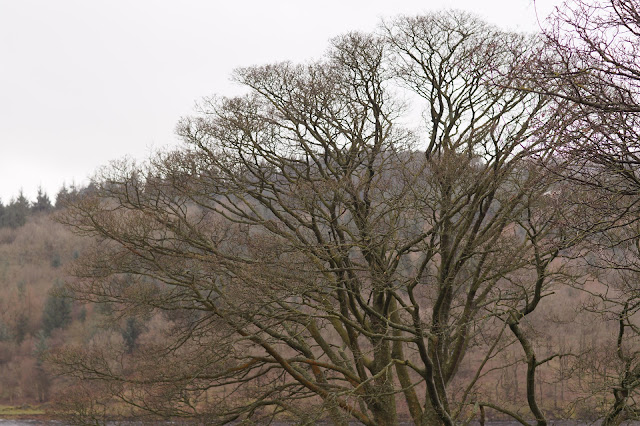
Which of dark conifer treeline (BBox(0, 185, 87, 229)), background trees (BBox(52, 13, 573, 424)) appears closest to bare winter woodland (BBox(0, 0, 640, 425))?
background trees (BBox(52, 13, 573, 424))

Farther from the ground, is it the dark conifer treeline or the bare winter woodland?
the dark conifer treeline

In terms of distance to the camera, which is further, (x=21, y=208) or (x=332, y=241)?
(x=21, y=208)

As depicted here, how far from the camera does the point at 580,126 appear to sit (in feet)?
17.0

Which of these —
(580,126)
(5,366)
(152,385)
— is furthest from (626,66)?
(5,366)

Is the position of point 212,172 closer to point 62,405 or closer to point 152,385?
point 152,385

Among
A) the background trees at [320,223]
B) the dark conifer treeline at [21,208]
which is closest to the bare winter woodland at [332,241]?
the background trees at [320,223]

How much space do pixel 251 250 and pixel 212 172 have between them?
5.28ft

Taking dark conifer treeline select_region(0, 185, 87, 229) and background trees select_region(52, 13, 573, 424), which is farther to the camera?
dark conifer treeline select_region(0, 185, 87, 229)

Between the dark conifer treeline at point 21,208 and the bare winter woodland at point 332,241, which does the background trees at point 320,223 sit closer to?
the bare winter woodland at point 332,241

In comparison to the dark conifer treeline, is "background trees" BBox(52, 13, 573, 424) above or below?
below

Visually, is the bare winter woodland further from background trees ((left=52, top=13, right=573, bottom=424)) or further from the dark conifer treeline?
the dark conifer treeline

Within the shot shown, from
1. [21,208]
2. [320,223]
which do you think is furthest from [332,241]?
[21,208]

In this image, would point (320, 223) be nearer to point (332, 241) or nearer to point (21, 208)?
point (332, 241)

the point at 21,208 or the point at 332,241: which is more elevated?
the point at 21,208
